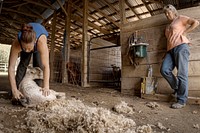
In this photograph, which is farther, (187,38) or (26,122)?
(187,38)

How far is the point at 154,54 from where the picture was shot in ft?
9.51

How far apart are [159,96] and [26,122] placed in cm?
188

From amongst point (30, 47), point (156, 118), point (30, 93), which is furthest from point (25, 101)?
point (156, 118)

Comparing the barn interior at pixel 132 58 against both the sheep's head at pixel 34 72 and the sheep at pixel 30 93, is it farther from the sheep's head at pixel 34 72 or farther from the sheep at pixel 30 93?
the sheep's head at pixel 34 72

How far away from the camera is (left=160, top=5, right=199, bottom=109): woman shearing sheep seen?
223cm

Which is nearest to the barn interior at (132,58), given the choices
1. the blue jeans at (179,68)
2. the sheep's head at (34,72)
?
the blue jeans at (179,68)

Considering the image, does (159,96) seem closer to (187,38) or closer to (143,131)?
(187,38)

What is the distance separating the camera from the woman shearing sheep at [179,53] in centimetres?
223

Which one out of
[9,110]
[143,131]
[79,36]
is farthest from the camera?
[79,36]

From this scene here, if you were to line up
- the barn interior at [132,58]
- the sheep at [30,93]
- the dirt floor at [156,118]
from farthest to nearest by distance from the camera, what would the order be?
the barn interior at [132,58], the sheep at [30,93], the dirt floor at [156,118]

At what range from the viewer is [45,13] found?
20.3 ft

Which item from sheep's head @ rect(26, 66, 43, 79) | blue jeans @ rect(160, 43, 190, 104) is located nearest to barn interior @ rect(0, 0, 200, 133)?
blue jeans @ rect(160, 43, 190, 104)

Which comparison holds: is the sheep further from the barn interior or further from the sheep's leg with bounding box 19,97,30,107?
the barn interior

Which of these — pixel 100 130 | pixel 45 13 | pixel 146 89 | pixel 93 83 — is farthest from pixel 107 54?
pixel 100 130
